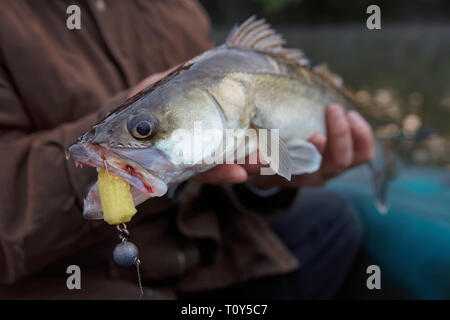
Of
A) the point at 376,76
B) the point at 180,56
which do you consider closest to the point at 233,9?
the point at 376,76

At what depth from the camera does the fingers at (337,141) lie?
1392mm

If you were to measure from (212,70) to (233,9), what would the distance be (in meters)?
19.8

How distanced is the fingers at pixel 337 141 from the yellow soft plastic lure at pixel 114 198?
2.73 feet

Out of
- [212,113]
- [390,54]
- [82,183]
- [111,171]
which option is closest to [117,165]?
[111,171]

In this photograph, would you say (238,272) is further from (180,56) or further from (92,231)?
(180,56)

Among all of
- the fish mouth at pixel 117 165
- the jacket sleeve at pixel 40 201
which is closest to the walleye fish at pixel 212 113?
the fish mouth at pixel 117 165

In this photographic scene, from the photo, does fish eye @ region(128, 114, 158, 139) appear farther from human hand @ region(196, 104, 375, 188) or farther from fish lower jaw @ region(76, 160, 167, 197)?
human hand @ region(196, 104, 375, 188)

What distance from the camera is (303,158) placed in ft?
3.91

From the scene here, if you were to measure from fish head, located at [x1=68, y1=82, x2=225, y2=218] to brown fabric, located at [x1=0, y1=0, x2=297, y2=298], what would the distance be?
0.29m

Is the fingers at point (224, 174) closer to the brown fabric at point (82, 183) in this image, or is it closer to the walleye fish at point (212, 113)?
the walleye fish at point (212, 113)

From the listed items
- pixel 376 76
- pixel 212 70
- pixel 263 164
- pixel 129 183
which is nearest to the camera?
pixel 129 183

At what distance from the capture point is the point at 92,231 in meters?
1.19

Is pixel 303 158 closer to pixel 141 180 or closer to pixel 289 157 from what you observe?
pixel 289 157

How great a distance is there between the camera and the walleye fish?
814 mm
